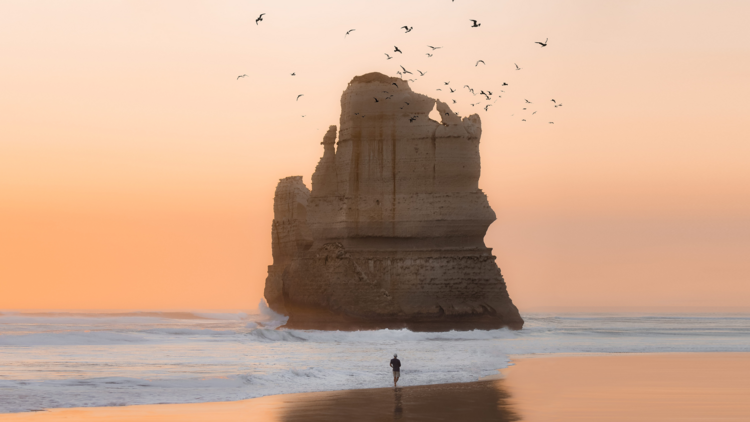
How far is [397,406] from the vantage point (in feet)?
70.7

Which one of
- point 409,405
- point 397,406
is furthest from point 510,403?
point 397,406

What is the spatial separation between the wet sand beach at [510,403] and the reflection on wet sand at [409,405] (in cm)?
2

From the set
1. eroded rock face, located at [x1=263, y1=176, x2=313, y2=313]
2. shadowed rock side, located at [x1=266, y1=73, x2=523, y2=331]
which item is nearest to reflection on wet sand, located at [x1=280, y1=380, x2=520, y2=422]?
shadowed rock side, located at [x1=266, y1=73, x2=523, y2=331]

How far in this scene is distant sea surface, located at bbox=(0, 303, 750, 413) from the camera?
2425 cm

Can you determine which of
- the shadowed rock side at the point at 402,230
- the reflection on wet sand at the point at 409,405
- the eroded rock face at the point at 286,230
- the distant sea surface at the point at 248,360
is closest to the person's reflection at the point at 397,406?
the reflection on wet sand at the point at 409,405

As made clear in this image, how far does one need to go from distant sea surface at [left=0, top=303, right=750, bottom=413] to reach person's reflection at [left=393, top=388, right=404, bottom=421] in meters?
2.27

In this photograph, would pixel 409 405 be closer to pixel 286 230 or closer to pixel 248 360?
pixel 248 360

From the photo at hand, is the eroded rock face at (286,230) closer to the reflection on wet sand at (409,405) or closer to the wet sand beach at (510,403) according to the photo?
the wet sand beach at (510,403)

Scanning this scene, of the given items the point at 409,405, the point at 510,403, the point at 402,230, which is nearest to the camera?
the point at 409,405

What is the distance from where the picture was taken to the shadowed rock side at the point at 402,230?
56281 mm

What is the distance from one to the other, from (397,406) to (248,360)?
1452 cm

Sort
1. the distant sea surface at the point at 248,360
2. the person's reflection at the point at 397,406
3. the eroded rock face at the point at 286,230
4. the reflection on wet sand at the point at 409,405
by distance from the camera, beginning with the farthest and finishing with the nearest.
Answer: the eroded rock face at the point at 286,230
the distant sea surface at the point at 248,360
the person's reflection at the point at 397,406
the reflection on wet sand at the point at 409,405

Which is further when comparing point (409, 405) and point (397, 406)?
point (409, 405)

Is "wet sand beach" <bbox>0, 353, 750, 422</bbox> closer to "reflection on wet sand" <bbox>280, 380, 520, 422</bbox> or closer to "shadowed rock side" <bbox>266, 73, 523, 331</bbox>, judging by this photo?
"reflection on wet sand" <bbox>280, 380, 520, 422</bbox>
